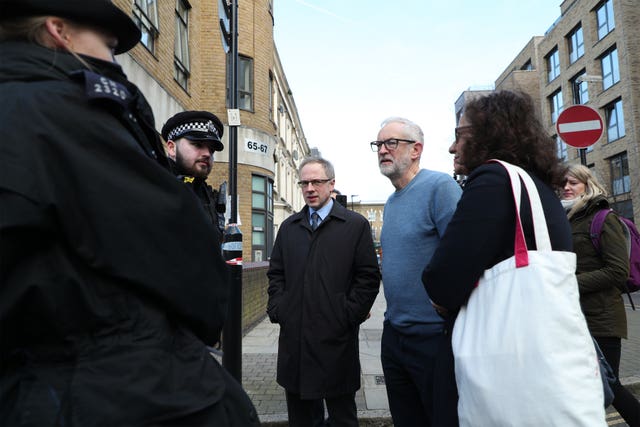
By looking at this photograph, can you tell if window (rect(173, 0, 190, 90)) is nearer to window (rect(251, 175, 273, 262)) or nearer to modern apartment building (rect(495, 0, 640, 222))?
window (rect(251, 175, 273, 262))

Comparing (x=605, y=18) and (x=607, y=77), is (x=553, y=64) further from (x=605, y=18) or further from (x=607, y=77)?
(x=607, y=77)

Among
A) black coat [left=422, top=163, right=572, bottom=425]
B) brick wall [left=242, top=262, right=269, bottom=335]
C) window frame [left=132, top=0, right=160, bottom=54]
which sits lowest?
brick wall [left=242, top=262, right=269, bottom=335]

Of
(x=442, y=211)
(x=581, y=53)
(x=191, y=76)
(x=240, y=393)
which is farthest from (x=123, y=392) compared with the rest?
(x=581, y=53)

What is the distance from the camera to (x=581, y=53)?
30250mm

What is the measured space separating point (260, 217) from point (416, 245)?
1366 cm

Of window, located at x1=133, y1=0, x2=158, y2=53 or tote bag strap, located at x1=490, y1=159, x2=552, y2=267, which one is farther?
window, located at x1=133, y1=0, x2=158, y2=53

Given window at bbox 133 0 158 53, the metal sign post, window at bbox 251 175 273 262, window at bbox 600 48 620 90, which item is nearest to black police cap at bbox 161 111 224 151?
the metal sign post

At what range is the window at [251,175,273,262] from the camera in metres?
15.5

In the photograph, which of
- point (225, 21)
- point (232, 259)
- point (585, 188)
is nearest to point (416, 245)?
point (585, 188)

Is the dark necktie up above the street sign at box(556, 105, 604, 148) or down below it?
below

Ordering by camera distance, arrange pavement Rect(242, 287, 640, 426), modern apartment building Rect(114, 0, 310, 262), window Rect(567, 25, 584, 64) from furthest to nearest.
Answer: window Rect(567, 25, 584, 64)
modern apartment building Rect(114, 0, 310, 262)
pavement Rect(242, 287, 640, 426)

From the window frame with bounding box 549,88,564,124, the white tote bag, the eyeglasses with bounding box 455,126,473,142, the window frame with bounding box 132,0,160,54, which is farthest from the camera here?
the window frame with bounding box 549,88,564,124

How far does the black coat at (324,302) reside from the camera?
3.10m

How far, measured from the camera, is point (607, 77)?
1095 inches
